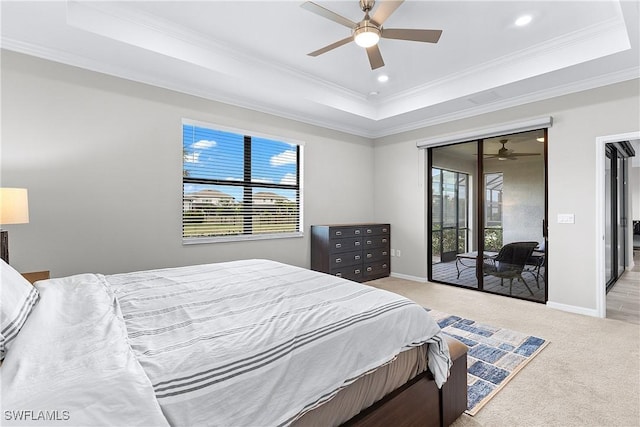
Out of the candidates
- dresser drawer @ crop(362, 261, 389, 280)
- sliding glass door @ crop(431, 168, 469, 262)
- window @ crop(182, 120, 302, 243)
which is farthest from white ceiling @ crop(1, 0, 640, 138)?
dresser drawer @ crop(362, 261, 389, 280)

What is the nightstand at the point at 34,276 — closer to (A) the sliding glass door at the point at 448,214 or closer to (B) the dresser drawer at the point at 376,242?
(B) the dresser drawer at the point at 376,242

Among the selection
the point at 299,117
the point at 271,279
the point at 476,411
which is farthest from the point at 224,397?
the point at 299,117

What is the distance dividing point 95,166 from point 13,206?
903 millimetres

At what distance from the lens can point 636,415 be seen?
1.83 metres

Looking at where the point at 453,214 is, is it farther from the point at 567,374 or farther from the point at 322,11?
the point at 322,11

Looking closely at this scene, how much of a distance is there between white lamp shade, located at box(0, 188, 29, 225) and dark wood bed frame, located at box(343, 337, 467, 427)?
2.64 meters

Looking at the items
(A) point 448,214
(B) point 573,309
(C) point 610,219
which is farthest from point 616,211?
(A) point 448,214

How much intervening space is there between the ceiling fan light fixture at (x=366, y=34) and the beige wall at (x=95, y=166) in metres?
2.09

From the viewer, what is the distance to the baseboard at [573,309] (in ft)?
11.5

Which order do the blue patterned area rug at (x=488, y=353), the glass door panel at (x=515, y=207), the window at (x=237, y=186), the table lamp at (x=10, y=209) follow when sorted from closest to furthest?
the blue patterned area rug at (x=488, y=353) < the table lamp at (x=10, y=209) < the window at (x=237, y=186) < the glass door panel at (x=515, y=207)

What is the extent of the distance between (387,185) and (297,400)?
4.88 meters

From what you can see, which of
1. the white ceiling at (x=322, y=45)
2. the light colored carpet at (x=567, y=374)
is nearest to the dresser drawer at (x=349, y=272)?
the light colored carpet at (x=567, y=374)

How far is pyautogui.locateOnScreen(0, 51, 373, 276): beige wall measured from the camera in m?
2.73

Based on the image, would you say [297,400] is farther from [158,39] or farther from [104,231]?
[158,39]
